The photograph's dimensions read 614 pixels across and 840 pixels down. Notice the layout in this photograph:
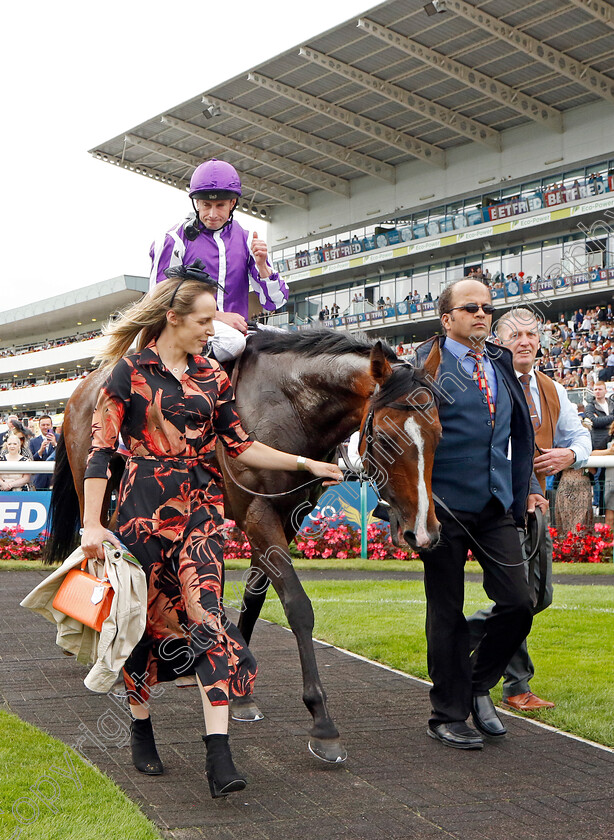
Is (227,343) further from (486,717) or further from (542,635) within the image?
(542,635)

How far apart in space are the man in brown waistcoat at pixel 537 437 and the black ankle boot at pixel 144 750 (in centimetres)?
167

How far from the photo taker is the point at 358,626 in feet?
20.3

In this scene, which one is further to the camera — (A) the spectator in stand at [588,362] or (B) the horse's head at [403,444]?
(A) the spectator in stand at [588,362]

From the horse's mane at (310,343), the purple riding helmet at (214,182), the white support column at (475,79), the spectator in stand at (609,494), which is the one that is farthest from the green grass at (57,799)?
the white support column at (475,79)

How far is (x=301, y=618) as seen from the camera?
3.62m

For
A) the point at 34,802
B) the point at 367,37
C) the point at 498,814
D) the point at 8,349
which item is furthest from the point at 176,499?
the point at 8,349

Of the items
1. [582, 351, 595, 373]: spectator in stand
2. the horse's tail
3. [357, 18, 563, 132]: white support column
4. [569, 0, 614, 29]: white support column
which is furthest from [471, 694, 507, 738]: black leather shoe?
[357, 18, 563, 132]: white support column

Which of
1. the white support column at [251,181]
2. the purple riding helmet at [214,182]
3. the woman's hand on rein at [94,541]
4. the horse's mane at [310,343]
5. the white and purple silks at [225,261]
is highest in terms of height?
the white support column at [251,181]

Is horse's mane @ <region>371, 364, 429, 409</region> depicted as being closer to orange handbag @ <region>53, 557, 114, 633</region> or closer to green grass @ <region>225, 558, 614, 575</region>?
orange handbag @ <region>53, 557, 114, 633</region>

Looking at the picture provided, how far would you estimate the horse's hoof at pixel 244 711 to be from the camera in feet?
13.4

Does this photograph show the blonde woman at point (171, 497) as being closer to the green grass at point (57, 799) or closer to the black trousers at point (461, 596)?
the green grass at point (57, 799)

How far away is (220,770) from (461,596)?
1.39 meters

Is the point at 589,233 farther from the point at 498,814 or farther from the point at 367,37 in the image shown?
the point at 498,814

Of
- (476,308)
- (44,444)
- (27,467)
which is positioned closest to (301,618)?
(476,308)
